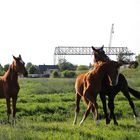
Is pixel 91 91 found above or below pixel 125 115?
A: above

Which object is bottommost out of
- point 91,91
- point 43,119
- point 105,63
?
point 43,119

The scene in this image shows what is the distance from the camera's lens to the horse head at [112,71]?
1396cm

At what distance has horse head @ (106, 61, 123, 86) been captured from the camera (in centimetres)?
1396

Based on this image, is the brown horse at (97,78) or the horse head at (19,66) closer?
the brown horse at (97,78)

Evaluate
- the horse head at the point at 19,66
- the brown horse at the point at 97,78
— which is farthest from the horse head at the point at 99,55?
the horse head at the point at 19,66

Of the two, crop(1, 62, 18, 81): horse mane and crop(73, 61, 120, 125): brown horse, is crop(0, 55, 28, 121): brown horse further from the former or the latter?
crop(73, 61, 120, 125): brown horse

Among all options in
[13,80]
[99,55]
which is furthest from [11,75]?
[99,55]

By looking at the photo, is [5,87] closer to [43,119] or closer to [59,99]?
[43,119]

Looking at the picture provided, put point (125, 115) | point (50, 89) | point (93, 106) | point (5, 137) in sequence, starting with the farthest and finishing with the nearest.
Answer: point (50, 89) → point (125, 115) → point (93, 106) → point (5, 137)

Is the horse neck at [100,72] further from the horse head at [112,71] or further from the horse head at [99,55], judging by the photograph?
the horse head at [99,55]

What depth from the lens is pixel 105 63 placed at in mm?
14195

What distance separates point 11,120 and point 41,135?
3310 mm

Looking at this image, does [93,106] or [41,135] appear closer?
[41,135]

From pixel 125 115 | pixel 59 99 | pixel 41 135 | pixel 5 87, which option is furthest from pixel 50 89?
pixel 41 135
